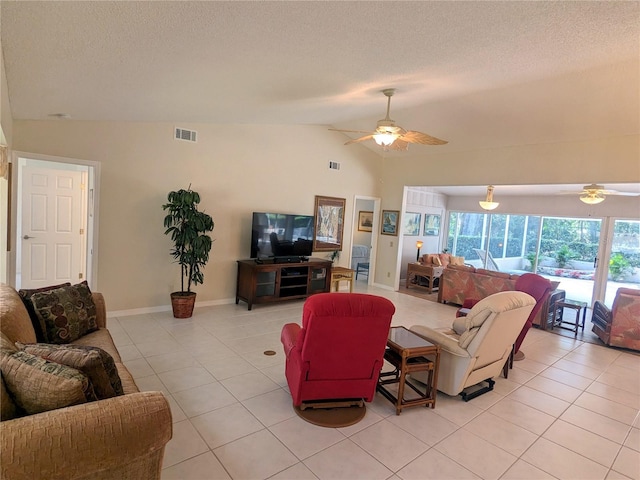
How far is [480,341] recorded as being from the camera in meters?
2.90

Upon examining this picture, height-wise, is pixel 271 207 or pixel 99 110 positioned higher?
pixel 99 110

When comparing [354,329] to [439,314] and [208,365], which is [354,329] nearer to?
[208,365]

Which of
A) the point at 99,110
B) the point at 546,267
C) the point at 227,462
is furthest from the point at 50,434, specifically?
the point at 546,267

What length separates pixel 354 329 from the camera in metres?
2.53

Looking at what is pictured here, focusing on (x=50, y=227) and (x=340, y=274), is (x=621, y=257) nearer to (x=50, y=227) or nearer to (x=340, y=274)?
(x=340, y=274)

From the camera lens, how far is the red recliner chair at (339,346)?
97.0 inches

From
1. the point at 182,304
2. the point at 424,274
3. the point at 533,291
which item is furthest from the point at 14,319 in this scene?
the point at 424,274

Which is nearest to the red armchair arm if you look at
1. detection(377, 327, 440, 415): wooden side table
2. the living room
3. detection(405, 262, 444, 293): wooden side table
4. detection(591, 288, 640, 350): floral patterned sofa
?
detection(377, 327, 440, 415): wooden side table

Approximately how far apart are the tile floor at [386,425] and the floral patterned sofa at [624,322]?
538mm

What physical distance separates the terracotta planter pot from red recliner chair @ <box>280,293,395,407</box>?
2.56 m

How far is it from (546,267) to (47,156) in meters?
9.58

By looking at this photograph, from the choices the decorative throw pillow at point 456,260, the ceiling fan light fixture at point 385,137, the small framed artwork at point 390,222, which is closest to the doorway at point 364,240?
the small framed artwork at point 390,222

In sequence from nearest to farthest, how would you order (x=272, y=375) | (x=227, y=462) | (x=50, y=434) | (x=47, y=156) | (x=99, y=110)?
(x=50, y=434) < (x=227, y=462) < (x=272, y=375) < (x=99, y=110) < (x=47, y=156)

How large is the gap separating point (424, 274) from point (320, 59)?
19.8ft
